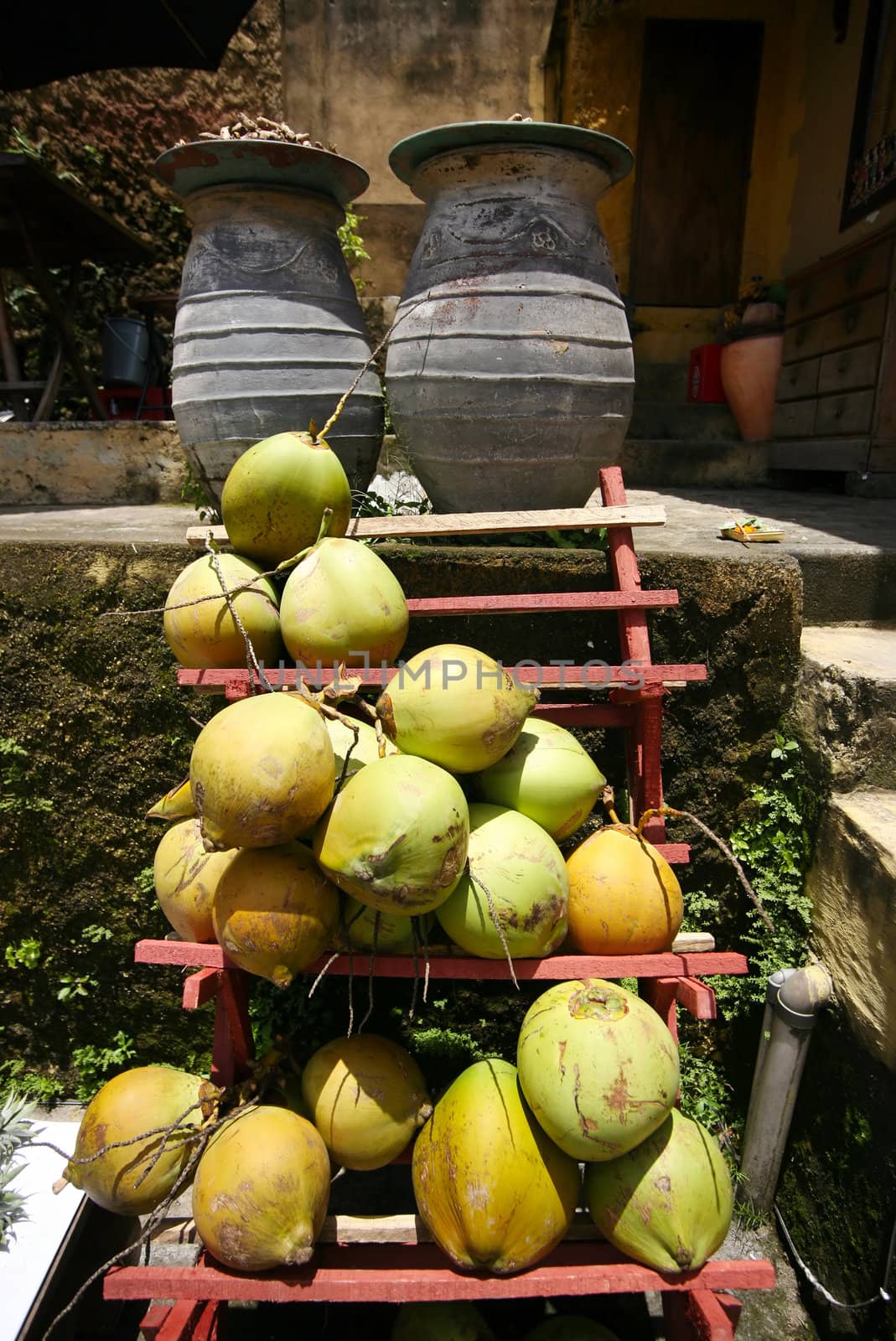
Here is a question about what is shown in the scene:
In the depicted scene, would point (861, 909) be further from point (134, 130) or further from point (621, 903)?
point (134, 130)

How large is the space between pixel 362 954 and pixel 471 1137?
0.38 m

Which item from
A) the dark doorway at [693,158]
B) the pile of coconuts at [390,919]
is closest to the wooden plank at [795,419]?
the dark doorway at [693,158]

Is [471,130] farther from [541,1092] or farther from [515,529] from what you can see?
[541,1092]

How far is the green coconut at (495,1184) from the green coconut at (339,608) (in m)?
0.91

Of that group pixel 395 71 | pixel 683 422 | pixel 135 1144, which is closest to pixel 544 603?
pixel 135 1144

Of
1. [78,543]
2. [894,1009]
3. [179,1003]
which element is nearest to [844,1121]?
[894,1009]

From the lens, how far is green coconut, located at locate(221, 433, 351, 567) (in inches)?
69.4

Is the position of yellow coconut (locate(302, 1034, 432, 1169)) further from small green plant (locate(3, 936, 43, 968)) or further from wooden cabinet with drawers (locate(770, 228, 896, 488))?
wooden cabinet with drawers (locate(770, 228, 896, 488))

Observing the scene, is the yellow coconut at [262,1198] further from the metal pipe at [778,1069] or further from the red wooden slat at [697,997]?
the metal pipe at [778,1069]

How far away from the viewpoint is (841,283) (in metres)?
4.41

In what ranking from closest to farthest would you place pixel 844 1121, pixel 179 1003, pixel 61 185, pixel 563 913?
pixel 563 913 < pixel 844 1121 < pixel 179 1003 < pixel 61 185

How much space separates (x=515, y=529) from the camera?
6.75 ft

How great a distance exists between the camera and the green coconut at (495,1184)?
1421mm

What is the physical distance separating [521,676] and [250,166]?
5.82 ft
